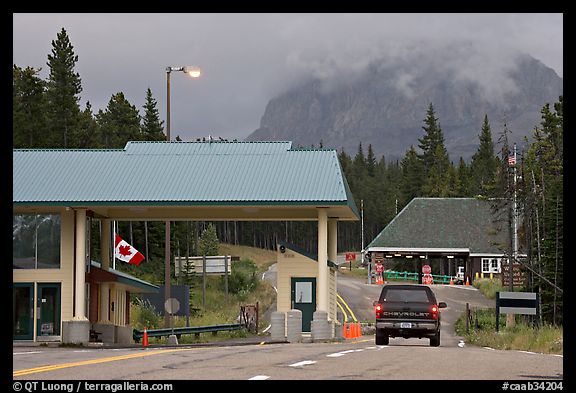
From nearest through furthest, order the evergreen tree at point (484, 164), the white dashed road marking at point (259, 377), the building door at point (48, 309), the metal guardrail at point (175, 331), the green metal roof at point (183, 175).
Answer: the white dashed road marking at point (259, 377) < the building door at point (48, 309) < the green metal roof at point (183, 175) < the metal guardrail at point (175, 331) < the evergreen tree at point (484, 164)

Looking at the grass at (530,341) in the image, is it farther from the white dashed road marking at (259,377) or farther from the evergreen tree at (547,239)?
the white dashed road marking at (259,377)

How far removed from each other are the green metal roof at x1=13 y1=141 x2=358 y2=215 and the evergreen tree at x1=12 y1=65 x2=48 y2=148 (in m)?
38.7

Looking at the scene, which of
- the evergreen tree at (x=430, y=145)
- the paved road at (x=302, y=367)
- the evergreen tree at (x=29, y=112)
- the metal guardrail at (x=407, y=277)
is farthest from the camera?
the evergreen tree at (x=430, y=145)

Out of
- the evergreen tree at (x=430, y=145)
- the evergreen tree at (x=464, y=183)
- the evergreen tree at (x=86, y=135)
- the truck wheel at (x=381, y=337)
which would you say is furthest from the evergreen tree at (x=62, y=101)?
the evergreen tree at (x=430, y=145)

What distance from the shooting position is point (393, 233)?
90.5 metres

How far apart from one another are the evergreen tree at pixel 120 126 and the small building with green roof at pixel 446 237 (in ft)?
81.5

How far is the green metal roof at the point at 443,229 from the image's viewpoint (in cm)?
8956

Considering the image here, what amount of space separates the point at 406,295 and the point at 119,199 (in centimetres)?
1237

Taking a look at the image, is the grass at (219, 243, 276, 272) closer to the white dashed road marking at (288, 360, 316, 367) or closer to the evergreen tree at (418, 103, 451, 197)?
the evergreen tree at (418, 103, 451, 197)

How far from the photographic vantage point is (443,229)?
9200 centimetres

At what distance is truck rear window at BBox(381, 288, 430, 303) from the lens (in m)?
31.8
